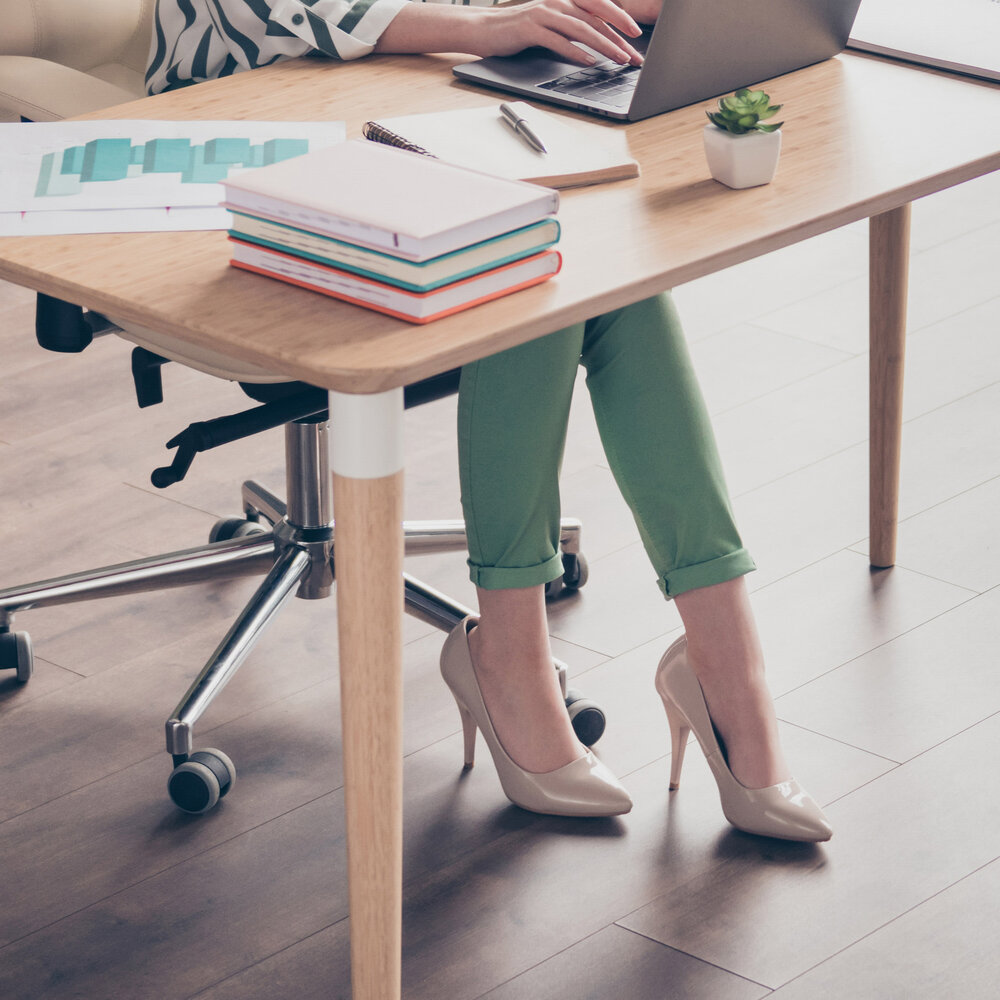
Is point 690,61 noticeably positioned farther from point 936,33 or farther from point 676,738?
point 676,738

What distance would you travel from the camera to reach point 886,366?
1796 millimetres

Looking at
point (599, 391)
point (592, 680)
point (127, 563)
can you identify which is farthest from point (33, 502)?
point (599, 391)

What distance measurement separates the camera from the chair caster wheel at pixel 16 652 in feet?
5.52

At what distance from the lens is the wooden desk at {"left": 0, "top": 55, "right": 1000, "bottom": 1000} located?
3.10 feet

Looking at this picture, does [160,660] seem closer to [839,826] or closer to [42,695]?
[42,695]

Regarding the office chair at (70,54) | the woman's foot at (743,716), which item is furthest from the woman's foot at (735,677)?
the office chair at (70,54)

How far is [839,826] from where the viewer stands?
1.45 meters

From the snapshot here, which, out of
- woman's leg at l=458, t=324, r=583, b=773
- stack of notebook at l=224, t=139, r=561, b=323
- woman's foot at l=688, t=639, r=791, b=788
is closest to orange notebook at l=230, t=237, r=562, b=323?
stack of notebook at l=224, t=139, r=561, b=323

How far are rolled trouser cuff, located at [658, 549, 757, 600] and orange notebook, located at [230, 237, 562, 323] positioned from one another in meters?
0.45

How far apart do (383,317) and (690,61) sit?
A: 1.63 feet

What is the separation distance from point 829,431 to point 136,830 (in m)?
1.21

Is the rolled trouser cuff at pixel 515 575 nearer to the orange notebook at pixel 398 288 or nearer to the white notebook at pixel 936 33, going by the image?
the orange notebook at pixel 398 288

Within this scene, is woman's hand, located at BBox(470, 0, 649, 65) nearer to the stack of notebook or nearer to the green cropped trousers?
the green cropped trousers

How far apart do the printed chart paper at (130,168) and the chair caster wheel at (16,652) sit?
2.02 feet
